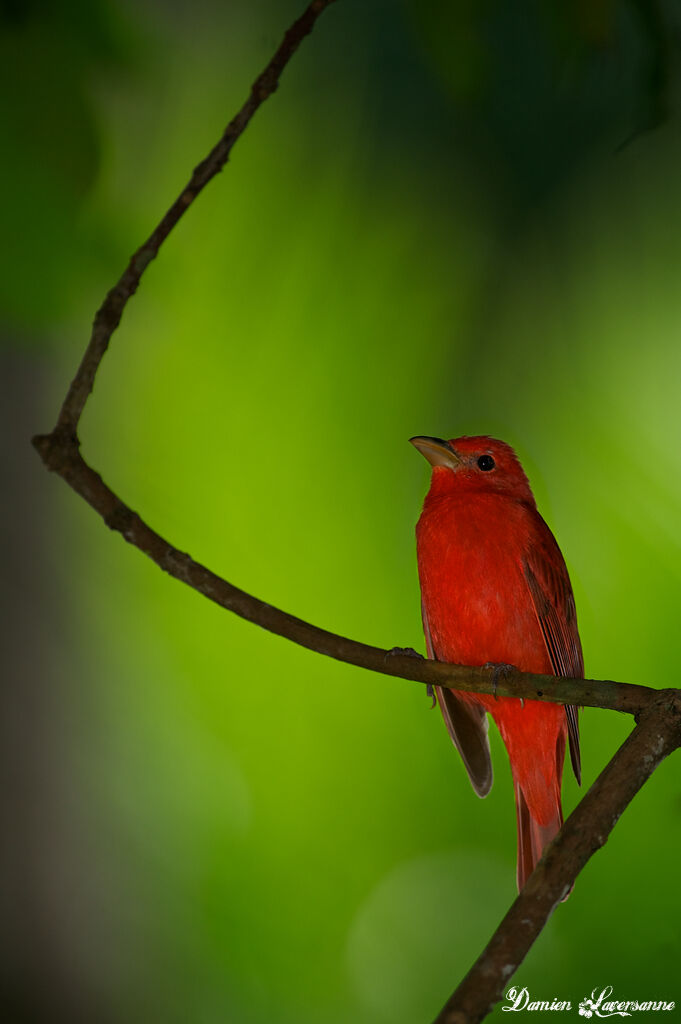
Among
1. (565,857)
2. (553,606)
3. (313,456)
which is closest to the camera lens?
(565,857)

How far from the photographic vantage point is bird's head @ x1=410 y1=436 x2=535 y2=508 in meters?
1.33

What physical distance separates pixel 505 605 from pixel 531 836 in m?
0.32

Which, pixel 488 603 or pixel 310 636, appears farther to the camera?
pixel 488 603

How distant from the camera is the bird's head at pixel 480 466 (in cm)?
133

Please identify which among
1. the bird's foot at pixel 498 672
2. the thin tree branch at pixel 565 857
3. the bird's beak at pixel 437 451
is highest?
the bird's beak at pixel 437 451

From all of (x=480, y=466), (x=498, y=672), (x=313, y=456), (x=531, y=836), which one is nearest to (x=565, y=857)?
(x=498, y=672)

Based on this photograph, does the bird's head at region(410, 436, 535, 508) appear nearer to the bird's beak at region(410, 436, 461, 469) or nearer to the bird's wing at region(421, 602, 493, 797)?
the bird's beak at region(410, 436, 461, 469)

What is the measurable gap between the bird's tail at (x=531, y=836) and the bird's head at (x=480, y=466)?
438 mm

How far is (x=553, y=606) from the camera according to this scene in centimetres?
128

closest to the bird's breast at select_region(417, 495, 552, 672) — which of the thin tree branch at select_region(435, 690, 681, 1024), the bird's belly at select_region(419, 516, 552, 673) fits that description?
the bird's belly at select_region(419, 516, 552, 673)

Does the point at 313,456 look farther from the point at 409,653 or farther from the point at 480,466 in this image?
the point at 409,653

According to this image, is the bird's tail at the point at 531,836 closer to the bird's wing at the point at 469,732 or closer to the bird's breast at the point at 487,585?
the bird's wing at the point at 469,732

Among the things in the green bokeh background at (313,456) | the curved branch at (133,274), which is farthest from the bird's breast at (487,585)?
the curved branch at (133,274)

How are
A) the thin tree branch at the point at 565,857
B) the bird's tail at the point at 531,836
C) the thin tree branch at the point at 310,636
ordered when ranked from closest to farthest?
the thin tree branch at the point at 565,857
the thin tree branch at the point at 310,636
the bird's tail at the point at 531,836
